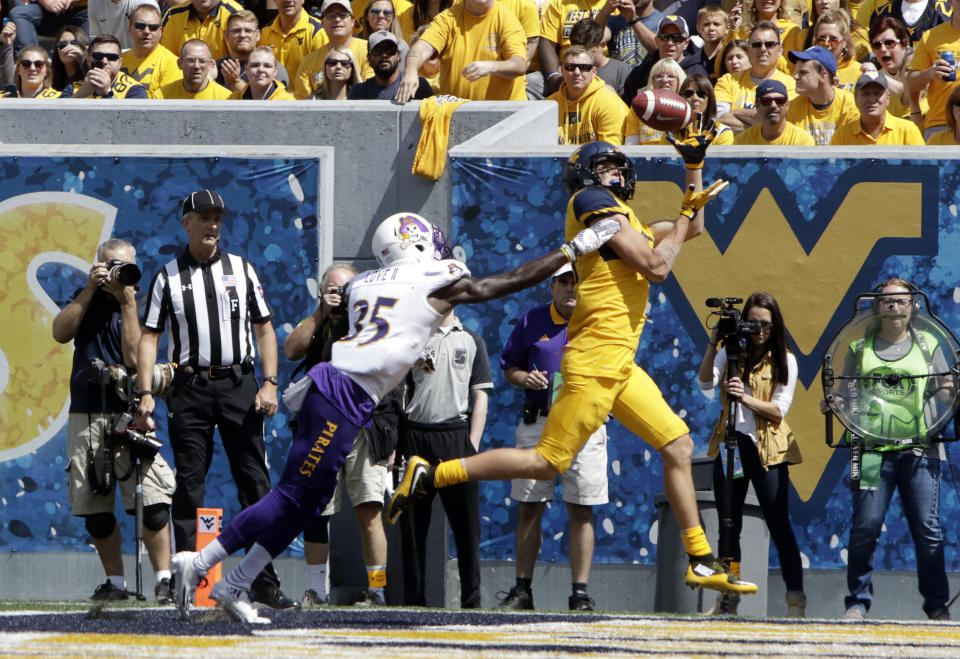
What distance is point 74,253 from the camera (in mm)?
9461

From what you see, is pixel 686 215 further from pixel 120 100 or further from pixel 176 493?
pixel 120 100

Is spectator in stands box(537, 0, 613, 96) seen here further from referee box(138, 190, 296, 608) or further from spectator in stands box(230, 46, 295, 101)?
referee box(138, 190, 296, 608)

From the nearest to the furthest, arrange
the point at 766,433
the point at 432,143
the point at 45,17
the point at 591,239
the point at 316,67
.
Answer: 1. the point at 591,239
2. the point at 766,433
3. the point at 432,143
4. the point at 316,67
5. the point at 45,17

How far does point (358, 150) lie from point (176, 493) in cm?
286

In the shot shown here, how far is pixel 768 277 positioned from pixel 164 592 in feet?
14.0

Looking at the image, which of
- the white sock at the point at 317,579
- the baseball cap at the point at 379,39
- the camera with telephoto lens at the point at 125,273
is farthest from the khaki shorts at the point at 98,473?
the baseball cap at the point at 379,39

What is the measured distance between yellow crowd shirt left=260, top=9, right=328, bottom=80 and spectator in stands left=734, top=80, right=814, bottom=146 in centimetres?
404

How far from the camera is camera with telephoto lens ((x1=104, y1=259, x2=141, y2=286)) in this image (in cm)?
778

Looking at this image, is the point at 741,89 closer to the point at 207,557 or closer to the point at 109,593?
the point at 109,593

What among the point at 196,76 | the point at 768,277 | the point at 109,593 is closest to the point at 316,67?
the point at 196,76

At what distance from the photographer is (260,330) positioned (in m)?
8.06

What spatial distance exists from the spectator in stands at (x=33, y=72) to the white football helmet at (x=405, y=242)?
223 inches

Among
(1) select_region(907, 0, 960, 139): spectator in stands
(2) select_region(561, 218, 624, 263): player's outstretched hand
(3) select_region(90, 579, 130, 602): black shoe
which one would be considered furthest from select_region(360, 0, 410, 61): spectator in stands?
(2) select_region(561, 218, 624, 263): player's outstretched hand

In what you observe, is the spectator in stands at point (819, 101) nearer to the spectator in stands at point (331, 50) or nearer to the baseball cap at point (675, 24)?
the baseball cap at point (675, 24)
